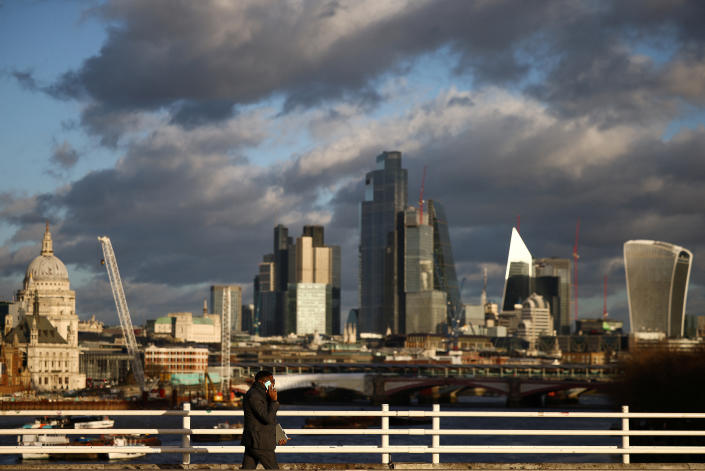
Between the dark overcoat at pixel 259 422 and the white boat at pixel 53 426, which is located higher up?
the dark overcoat at pixel 259 422

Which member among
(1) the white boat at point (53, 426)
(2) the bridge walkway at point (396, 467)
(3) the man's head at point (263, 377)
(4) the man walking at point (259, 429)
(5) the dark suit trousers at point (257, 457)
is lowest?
(1) the white boat at point (53, 426)

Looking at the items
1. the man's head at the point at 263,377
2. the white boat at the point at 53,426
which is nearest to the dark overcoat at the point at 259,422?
the man's head at the point at 263,377

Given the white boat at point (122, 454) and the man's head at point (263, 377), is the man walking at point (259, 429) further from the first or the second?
the white boat at point (122, 454)

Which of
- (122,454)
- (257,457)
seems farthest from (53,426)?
(257,457)

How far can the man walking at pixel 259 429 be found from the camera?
16469mm

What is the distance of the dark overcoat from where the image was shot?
16.5 m

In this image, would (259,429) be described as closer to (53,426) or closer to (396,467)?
(396,467)

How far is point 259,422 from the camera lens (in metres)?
16.5

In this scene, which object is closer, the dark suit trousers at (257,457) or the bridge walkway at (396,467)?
the dark suit trousers at (257,457)

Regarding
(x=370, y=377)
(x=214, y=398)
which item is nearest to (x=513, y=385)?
(x=370, y=377)

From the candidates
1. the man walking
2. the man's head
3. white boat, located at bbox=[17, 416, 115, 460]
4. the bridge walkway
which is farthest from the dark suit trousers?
white boat, located at bbox=[17, 416, 115, 460]

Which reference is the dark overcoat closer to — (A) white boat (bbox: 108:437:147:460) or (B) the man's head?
(B) the man's head

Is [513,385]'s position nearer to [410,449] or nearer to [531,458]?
[531,458]

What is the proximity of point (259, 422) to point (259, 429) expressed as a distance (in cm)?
11
